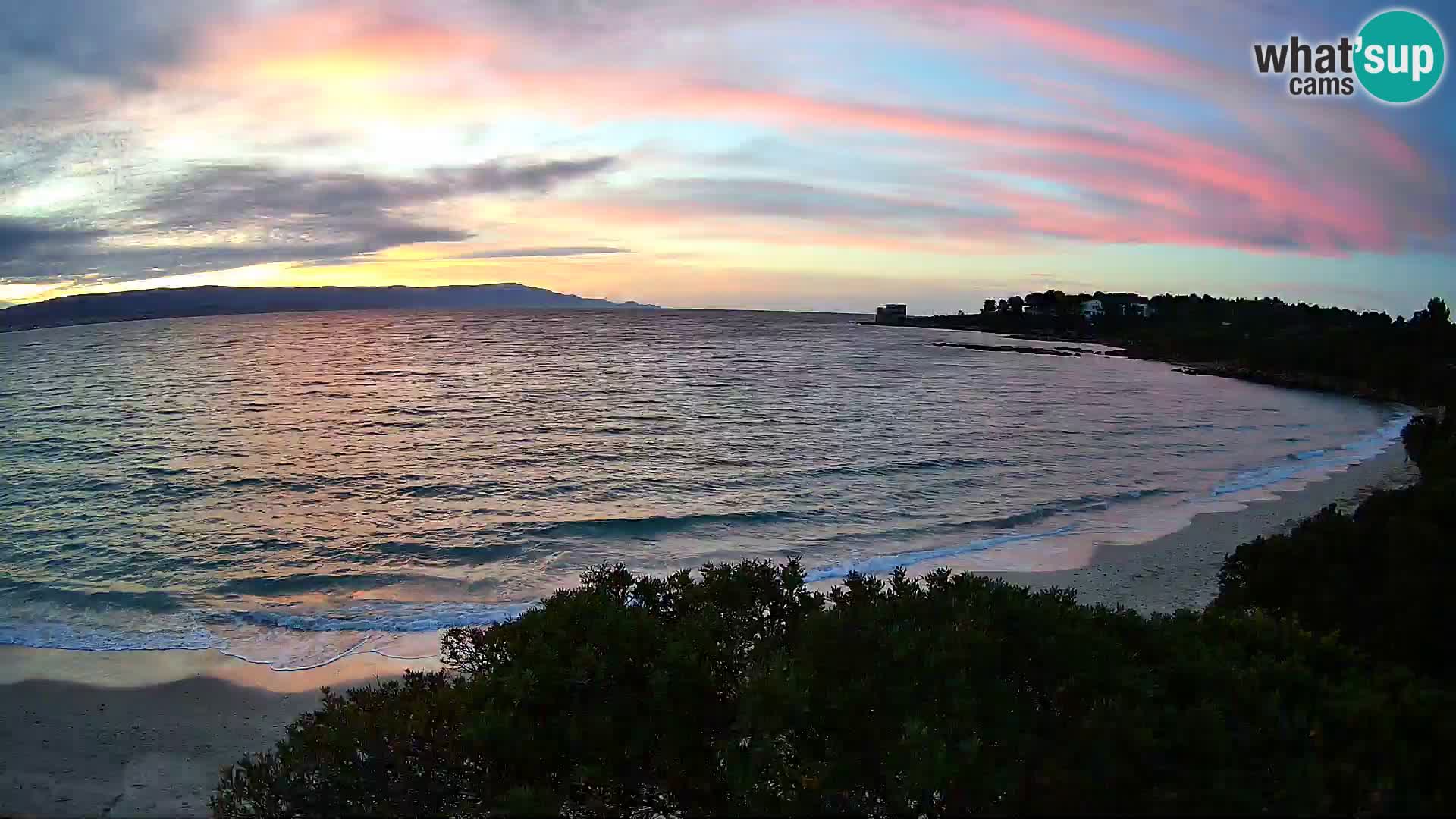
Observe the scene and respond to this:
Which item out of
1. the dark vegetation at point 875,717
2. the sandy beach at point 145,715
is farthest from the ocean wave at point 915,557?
the dark vegetation at point 875,717

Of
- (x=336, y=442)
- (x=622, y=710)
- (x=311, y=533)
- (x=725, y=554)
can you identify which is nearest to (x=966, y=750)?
(x=622, y=710)

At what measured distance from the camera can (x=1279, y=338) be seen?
77.5 metres

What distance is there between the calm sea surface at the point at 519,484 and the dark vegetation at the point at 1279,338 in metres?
5.80

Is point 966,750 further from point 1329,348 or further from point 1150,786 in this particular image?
point 1329,348

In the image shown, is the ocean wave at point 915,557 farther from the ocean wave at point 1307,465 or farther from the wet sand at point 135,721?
the ocean wave at point 1307,465

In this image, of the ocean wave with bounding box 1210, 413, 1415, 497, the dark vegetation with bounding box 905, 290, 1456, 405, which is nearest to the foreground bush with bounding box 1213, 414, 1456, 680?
the ocean wave with bounding box 1210, 413, 1415, 497

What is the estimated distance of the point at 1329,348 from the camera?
5969cm

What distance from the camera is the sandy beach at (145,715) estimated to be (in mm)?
8305

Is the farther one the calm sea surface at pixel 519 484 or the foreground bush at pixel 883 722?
the calm sea surface at pixel 519 484

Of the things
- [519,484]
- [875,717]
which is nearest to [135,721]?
[875,717]

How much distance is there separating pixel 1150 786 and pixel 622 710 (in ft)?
10.9

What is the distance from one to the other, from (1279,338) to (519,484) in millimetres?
83220

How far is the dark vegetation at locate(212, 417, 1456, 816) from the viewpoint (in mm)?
4332

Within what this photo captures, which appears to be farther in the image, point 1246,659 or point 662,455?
point 662,455
